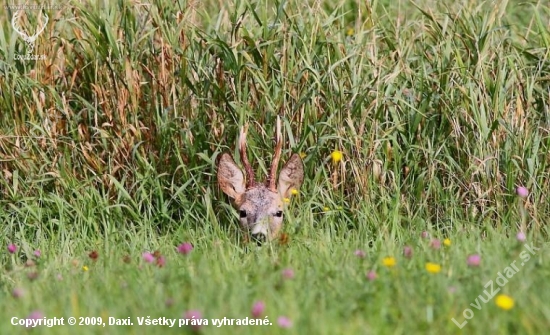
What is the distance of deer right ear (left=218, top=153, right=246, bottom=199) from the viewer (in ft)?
19.8

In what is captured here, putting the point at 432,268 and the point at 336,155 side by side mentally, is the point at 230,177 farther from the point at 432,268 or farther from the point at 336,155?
the point at 432,268

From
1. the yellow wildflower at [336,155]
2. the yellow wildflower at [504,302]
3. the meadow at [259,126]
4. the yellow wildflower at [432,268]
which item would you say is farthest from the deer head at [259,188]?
the yellow wildflower at [504,302]

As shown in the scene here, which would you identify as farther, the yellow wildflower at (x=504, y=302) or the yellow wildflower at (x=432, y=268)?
the yellow wildflower at (x=432, y=268)

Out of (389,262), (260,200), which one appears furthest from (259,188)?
(389,262)

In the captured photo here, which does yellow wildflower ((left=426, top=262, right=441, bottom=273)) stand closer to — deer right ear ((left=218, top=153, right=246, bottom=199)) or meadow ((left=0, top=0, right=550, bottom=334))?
meadow ((left=0, top=0, right=550, bottom=334))

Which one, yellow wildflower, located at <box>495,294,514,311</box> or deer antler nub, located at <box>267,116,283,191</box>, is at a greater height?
yellow wildflower, located at <box>495,294,514,311</box>

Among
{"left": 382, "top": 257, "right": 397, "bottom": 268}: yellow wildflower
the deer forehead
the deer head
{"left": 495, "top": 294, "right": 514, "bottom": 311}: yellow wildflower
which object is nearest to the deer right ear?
the deer head

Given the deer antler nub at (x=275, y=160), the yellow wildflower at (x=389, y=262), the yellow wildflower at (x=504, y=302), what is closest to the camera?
the yellow wildflower at (x=504, y=302)

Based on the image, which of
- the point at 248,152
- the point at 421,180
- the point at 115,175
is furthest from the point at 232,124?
the point at 421,180

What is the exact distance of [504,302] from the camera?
394cm

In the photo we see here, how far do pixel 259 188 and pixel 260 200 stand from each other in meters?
0.11

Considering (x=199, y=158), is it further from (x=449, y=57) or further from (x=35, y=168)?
(x=449, y=57)

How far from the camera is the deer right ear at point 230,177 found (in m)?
6.04

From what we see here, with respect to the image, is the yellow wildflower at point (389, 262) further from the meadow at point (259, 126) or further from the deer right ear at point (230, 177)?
the deer right ear at point (230, 177)
